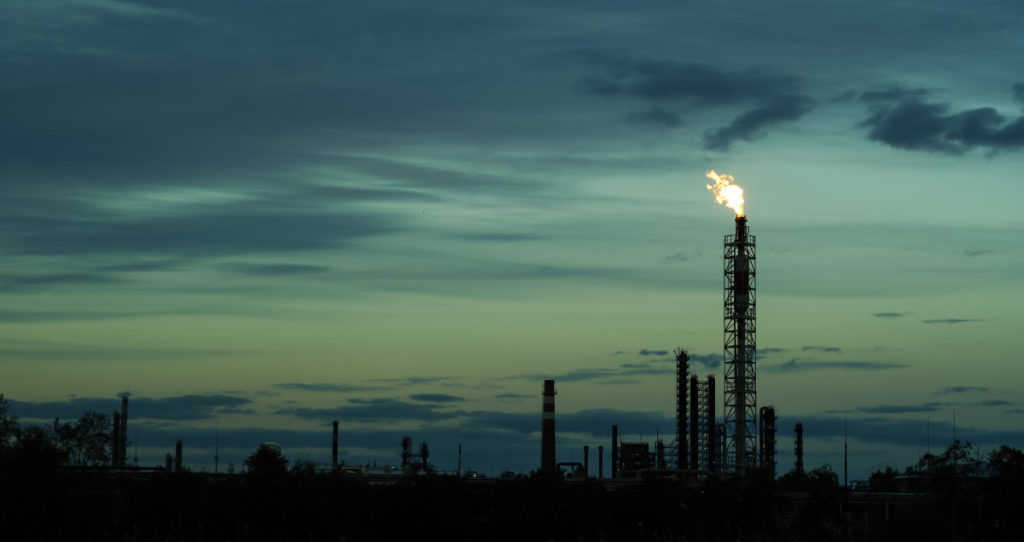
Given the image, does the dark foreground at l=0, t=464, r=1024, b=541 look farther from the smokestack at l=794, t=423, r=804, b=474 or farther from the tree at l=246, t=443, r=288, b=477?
the smokestack at l=794, t=423, r=804, b=474

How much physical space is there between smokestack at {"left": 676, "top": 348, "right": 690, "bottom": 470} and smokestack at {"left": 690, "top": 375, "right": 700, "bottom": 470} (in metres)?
0.88

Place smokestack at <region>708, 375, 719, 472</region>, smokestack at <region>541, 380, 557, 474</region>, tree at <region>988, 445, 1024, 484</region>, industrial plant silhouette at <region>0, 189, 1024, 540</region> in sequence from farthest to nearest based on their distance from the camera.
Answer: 1. smokestack at <region>708, 375, 719, 472</region>
2. smokestack at <region>541, 380, 557, 474</region>
3. tree at <region>988, 445, 1024, 484</region>
4. industrial plant silhouette at <region>0, 189, 1024, 540</region>

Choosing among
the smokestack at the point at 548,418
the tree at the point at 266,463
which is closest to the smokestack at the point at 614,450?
the smokestack at the point at 548,418

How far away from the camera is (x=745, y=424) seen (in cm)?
10756

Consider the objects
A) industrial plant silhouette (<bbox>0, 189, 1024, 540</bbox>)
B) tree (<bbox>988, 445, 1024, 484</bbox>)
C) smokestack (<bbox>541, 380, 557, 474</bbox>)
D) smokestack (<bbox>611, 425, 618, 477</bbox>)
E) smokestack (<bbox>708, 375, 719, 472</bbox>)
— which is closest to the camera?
industrial plant silhouette (<bbox>0, 189, 1024, 540</bbox>)

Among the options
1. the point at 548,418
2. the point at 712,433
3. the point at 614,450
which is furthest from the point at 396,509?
the point at 614,450

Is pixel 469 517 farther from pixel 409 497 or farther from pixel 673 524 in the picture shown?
pixel 673 524

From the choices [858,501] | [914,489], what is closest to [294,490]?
[858,501]

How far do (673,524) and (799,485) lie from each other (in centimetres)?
3108

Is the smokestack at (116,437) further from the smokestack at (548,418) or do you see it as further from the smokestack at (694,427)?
the smokestack at (694,427)

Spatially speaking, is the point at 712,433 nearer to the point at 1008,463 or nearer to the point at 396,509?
the point at 1008,463

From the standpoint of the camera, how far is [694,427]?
121312 millimetres

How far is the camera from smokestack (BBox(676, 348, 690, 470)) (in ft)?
403

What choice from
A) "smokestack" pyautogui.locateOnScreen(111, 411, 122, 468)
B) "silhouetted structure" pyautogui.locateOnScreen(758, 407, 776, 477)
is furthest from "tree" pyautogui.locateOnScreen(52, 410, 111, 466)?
"silhouetted structure" pyautogui.locateOnScreen(758, 407, 776, 477)
